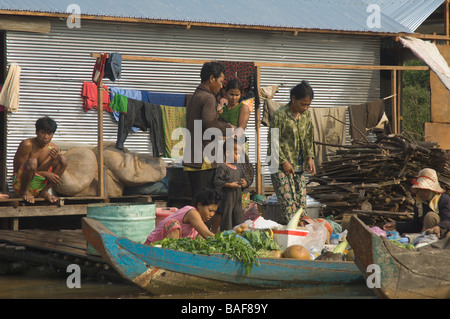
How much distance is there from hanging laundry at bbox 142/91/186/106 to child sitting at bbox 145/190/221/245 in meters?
4.64

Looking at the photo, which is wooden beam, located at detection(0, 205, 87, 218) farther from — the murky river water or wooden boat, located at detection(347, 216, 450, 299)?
wooden boat, located at detection(347, 216, 450, 299)

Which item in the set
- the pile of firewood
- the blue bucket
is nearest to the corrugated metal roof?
the pile of firewood

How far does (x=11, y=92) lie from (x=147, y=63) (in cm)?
243

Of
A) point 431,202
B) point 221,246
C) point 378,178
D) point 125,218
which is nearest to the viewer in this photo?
point 221,246

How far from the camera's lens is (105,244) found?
6285 mm

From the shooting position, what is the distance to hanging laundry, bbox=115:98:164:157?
36.6ft

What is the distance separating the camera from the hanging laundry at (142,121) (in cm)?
1114

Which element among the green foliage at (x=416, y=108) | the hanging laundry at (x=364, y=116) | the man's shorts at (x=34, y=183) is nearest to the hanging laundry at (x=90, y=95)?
the man's shorts at (x=34, y=183)

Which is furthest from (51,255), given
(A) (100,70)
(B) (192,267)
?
(A) (100,70)

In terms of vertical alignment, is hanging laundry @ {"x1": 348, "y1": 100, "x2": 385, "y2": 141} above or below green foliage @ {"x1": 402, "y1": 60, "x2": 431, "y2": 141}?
below

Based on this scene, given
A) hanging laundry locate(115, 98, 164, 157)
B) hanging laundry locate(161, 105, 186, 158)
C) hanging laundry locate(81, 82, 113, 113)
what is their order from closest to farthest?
hanging laundry locate(115, 98, 164, 157), hanging laundry locate(161, 105, 186, 158), hanging laundry locate(81, 82, 113, 113)

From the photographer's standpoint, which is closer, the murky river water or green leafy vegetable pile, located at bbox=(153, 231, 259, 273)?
green leafy vegetable pile, located at bbox=(153, 231, 259, 273)

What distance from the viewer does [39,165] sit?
1005cm

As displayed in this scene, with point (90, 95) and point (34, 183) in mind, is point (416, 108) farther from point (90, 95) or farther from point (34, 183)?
point (34, 183)
